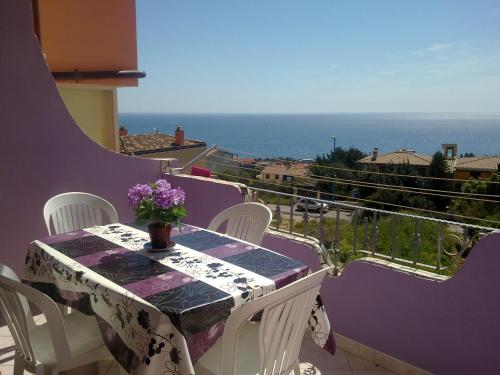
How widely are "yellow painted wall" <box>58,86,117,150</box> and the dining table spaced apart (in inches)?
128

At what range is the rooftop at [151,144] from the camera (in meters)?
11.6

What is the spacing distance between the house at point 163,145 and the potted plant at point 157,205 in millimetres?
9680

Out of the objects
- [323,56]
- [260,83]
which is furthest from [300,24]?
[323,56]

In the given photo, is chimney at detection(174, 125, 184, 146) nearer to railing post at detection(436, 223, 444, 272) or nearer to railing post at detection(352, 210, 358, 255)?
railing post at detection(352, 210, 358, 255)

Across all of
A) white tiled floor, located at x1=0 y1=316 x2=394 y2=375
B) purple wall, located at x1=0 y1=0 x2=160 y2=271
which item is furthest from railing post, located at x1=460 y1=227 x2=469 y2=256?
purple wall, located at x1=0 y1=0 x2=160 y2=271

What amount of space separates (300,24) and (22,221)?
115 feet

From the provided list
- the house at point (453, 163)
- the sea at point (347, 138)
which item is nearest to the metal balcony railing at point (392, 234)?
the house at point (453, 163)

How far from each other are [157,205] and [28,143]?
5.26 feet

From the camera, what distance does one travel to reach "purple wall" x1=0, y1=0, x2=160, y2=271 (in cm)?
279

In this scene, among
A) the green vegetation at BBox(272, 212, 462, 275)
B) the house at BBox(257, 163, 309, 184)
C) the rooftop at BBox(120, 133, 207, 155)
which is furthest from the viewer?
the rooftop at BBox(120, 133, 207, 155)

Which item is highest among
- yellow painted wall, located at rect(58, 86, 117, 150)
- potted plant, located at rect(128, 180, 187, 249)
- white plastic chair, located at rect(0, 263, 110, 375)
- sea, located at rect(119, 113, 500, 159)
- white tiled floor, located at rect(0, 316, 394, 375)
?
yellow painted wall, located at rect(58, 86, 117, 150)

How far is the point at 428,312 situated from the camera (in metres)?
2.26

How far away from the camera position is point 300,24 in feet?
112

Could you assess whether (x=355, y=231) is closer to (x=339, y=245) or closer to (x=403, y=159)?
(x=339, y=245)
